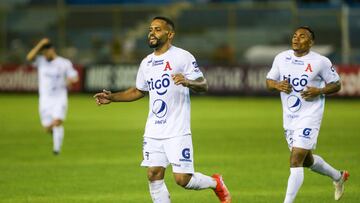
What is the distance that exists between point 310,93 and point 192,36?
29.4 metres

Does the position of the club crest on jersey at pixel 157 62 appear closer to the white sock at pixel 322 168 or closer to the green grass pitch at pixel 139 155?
the green grass pitch at pixel 139 155

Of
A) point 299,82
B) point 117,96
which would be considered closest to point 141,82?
point 117,96

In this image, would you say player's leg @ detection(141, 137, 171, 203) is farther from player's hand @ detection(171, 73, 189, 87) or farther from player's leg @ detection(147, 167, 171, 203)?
player's hand @ detection(171, 73, 189, 87)

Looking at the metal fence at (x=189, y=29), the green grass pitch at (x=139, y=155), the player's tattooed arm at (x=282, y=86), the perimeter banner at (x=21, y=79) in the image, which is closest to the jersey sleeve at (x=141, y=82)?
the player's tattooed arm at (x=282, y=86)

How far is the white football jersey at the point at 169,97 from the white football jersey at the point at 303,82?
6.41 ft

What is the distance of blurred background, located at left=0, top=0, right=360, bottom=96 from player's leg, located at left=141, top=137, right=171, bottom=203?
1024 inches

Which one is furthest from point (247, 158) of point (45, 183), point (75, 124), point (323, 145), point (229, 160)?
point (75, 124)

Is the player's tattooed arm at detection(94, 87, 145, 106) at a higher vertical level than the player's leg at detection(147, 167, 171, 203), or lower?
higher

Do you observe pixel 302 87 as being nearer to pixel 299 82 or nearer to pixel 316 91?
pixel 299 82

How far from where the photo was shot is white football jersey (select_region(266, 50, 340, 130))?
40.1 ft

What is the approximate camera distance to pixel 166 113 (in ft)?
35.3

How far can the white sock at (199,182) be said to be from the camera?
1098 cm

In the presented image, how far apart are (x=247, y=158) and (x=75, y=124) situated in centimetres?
988

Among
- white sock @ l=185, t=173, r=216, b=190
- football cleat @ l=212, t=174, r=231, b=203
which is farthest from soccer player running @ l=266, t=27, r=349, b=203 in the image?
white sock @ l=185, t=173, r=216, b=190
